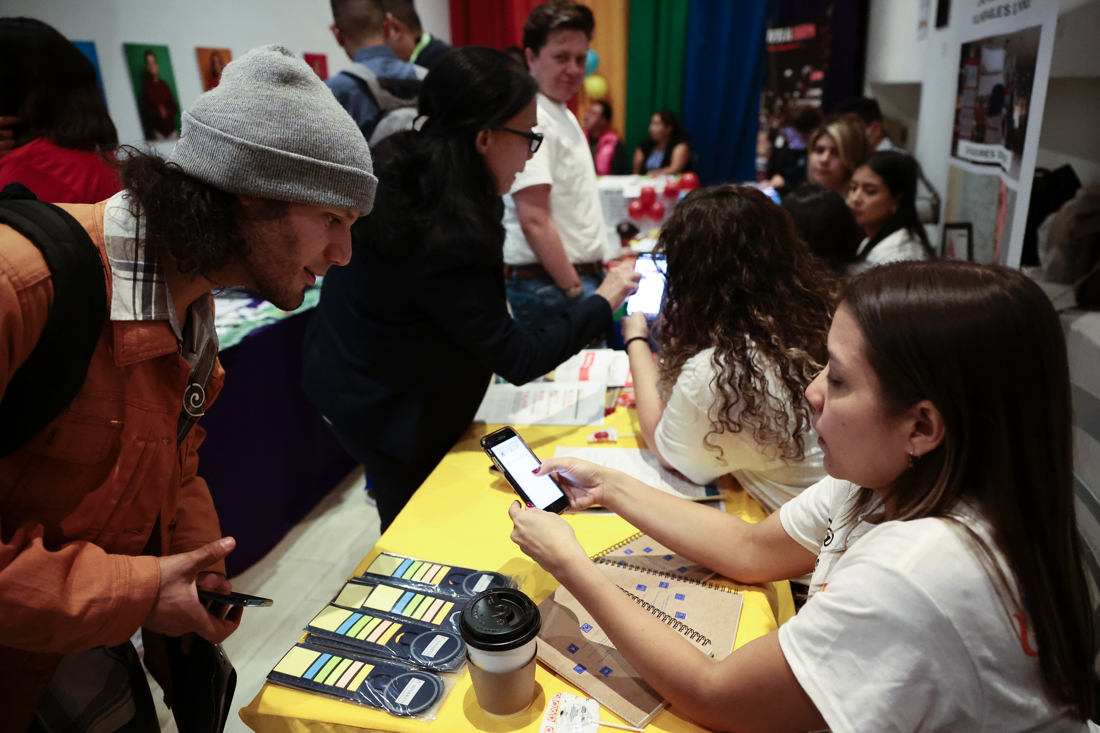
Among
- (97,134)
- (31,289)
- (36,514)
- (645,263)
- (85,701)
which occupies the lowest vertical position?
(85,701)

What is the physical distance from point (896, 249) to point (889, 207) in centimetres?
32

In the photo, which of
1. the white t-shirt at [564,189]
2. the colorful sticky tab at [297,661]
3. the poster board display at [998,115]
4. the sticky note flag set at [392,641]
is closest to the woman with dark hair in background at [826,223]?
the poster board display at [998,115]

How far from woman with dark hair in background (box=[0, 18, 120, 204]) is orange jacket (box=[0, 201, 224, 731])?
1.05 metres

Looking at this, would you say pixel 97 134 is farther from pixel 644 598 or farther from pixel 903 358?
pixel 903 358

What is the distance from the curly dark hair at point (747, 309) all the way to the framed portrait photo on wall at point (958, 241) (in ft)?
4.21

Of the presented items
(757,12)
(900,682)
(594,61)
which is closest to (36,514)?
(900,682)

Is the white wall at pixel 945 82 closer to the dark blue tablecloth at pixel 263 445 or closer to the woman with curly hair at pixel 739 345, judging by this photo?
the woman with curly hair at pixel 739 345

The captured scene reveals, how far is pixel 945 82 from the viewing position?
3.00 m

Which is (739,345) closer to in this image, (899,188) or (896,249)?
(896,249)

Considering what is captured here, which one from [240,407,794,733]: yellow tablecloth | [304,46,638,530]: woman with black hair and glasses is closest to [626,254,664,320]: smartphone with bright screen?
[304,46,638,530]: woman with black hair and glasses

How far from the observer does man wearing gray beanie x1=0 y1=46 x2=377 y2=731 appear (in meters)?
0.79

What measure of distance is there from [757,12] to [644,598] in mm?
6023

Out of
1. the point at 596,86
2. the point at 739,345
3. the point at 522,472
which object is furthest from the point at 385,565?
the point at 596,86

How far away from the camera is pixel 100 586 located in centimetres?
82
